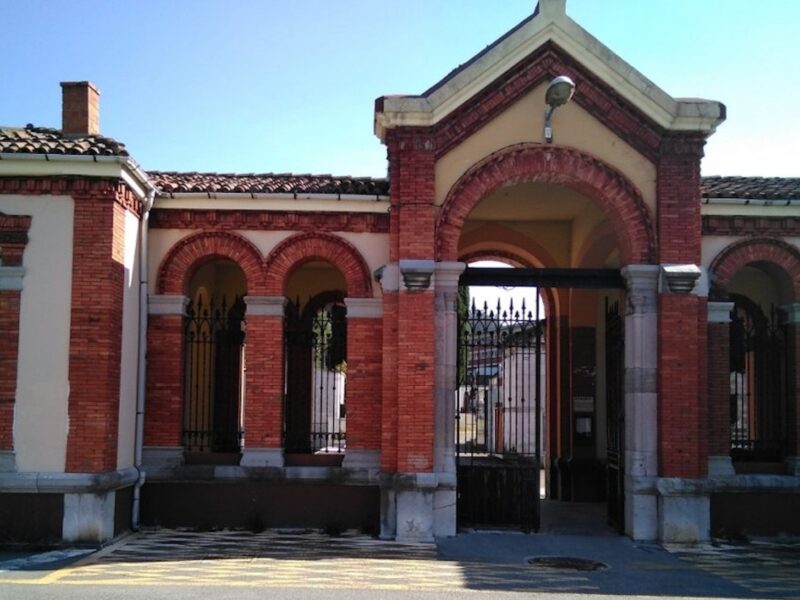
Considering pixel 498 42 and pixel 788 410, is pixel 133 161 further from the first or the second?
pixel 788 410

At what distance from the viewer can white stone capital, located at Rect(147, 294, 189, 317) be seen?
43.0 ft

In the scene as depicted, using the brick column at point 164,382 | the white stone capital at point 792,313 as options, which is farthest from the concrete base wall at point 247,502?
the white stone capital at point 792,313

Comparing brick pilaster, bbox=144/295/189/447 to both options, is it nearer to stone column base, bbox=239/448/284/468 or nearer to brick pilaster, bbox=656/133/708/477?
stone column base, bbox=239/448/284/468

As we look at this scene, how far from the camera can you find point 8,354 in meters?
11.4

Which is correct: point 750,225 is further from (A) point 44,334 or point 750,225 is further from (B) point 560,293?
(A) point 44,334

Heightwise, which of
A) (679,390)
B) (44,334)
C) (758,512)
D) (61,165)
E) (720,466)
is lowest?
(758,512)

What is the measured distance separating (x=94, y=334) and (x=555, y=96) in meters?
6.92

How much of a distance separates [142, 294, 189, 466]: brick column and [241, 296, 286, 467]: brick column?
102 cm

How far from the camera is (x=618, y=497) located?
13172 mm

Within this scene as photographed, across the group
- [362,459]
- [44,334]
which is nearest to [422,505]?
[362,459]

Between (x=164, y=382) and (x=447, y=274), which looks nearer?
(x=447, y=274)

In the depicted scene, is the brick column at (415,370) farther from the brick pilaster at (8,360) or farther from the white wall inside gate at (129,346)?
the brick pilaster at (8,360)

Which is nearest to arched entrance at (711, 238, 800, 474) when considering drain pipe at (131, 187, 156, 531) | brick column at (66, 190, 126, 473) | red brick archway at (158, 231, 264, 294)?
red brick archway at (158, 231, 264, 294)

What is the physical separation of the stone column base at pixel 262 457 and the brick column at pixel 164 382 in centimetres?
100
